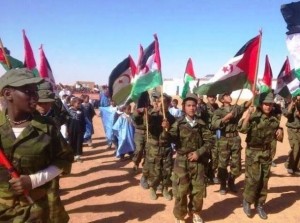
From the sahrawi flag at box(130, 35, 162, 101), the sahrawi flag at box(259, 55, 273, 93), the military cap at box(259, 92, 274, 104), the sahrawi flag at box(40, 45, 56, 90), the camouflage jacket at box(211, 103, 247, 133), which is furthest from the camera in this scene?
the sahrawi flag at box(259, 55, 273, 93)

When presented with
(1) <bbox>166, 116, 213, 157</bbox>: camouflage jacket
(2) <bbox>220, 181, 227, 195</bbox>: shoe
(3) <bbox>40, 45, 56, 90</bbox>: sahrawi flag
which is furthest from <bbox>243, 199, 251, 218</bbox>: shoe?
(3) <bbox>40, 45, 56, 90</bbox>: sahrawi flag

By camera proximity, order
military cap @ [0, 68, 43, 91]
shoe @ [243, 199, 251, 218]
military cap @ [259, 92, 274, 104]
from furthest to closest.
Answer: shoe @ [243, 199, 251, 218] < military cap @ [259, 92, 274, 104] < military cap @ [0, 68, 43, 91]

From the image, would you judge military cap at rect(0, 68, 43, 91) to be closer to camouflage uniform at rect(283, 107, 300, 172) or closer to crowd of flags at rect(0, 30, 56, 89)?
crowd of flags at rect(0, 30, 56, 89)

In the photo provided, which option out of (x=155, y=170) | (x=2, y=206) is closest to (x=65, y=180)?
(x=155, y=170)

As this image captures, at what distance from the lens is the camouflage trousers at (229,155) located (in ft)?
25.1

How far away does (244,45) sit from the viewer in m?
6.43

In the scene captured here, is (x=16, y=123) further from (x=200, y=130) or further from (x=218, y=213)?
(x=218, y=213)

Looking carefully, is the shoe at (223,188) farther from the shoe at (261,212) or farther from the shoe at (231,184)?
the shoe at (261,212)

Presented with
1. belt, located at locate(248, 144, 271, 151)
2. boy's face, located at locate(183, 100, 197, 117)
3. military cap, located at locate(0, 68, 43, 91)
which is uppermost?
military cap, located at locate(0, 68, 43, 91)

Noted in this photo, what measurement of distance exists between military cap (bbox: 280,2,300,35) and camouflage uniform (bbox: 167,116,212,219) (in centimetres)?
232

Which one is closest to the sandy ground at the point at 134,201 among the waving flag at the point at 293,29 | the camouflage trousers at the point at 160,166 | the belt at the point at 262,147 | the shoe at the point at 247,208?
the shoe at the point at 247,208

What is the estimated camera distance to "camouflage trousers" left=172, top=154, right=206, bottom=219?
5691mm

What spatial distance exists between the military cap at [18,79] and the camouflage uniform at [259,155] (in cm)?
433

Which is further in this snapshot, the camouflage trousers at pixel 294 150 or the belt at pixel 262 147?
the camouflage trousers at pixel 294 150
